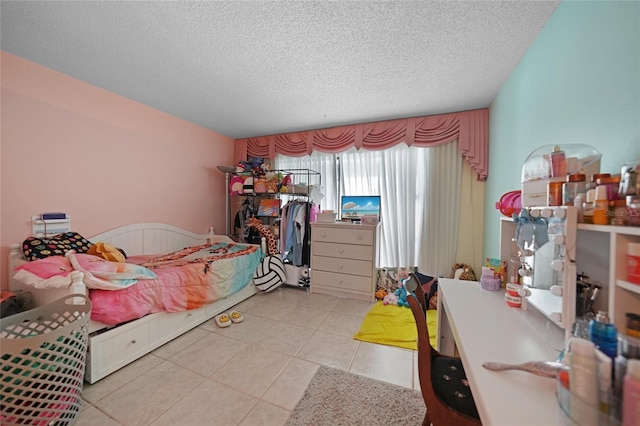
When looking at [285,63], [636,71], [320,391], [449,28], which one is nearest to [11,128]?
[285,63]

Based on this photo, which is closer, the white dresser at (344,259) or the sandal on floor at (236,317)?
the sandal on floor at (236,317)

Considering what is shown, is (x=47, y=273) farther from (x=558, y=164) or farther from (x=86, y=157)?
(x=558, y=164)

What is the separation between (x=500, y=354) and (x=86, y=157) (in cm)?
349

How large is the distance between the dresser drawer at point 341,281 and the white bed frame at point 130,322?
889mm

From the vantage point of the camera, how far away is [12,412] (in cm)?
100

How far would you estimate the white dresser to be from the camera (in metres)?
2.83

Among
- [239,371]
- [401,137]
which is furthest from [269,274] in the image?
[401,137]

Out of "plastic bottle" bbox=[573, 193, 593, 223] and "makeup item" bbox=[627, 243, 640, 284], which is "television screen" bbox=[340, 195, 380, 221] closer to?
"plastic bottle" bbox=[573, 193, 593, 223]

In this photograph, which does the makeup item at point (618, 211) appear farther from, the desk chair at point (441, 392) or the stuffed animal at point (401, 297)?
the stuffed animal at point (401, 297)

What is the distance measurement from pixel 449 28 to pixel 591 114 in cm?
97

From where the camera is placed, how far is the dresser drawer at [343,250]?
2.84 metres

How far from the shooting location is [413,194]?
3123 millimetres

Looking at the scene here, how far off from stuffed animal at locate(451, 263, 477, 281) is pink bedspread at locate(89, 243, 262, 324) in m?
2.50

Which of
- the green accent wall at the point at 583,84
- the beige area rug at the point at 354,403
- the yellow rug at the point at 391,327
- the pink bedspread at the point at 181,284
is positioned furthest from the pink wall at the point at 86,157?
the green accent wall at the point at 583,84
